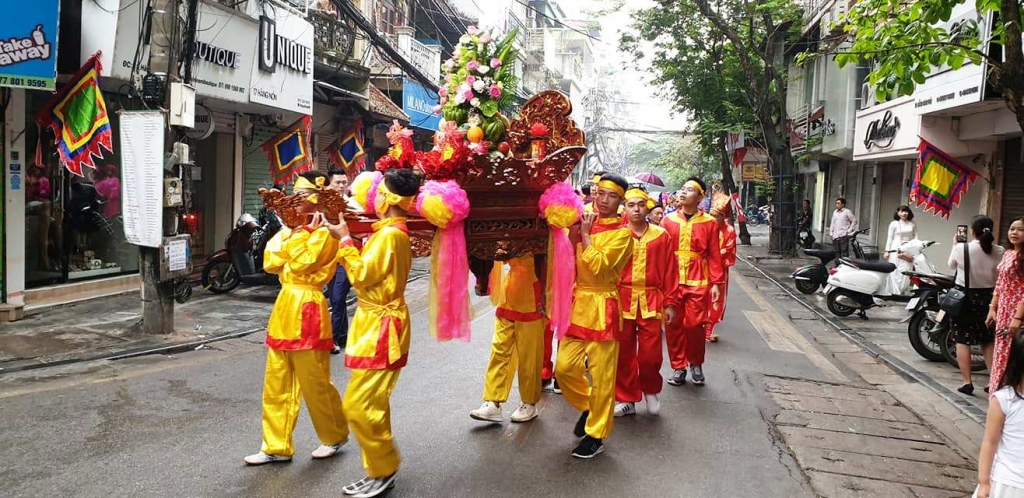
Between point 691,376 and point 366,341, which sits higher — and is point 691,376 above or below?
below

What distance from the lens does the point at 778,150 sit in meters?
19.1

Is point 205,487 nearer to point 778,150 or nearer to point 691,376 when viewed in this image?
point 691,376

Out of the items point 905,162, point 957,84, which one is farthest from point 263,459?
point 905,162

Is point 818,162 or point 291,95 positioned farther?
point 818,162

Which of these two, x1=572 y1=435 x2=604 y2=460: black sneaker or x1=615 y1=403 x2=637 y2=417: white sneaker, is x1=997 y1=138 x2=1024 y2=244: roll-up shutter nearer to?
x1=615 y1=403 x2=637 y2=417: white sneaker

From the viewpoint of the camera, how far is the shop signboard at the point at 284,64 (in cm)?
1165

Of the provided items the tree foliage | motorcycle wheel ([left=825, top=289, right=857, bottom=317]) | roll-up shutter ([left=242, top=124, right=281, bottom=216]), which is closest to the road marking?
motorcycle wheel ([left=825, top=289, right=857, bottom=317])

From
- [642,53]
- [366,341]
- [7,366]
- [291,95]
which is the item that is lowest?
[7,366]

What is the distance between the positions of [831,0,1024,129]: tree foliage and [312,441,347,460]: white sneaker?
15.7ft

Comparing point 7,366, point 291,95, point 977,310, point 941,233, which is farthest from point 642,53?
point 7,366

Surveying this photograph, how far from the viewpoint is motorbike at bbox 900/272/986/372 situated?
7.70 meters

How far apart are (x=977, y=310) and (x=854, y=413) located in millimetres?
1687

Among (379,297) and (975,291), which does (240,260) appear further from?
(975,291)

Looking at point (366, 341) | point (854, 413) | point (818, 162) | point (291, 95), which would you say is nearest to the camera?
point (366, 341)
